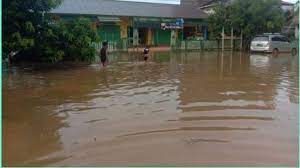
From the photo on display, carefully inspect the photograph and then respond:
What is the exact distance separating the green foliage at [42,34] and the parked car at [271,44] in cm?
1475

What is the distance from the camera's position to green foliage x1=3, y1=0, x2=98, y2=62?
48.2 ft

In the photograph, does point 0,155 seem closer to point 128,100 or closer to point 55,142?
point 55,142

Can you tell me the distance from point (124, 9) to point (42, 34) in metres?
19.4

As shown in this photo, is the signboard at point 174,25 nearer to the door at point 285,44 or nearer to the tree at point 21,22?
the door at point 285,44

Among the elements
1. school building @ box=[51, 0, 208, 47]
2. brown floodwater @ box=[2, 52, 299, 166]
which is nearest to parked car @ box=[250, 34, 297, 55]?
school building @ box=[51, 0, 208, 47]

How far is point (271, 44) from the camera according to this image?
28625mm

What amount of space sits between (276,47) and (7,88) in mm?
22314

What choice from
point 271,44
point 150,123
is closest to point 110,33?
point 271,44

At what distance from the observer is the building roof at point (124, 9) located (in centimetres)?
3212

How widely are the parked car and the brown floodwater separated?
1715cm

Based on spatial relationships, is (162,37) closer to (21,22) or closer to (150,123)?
(21,22)

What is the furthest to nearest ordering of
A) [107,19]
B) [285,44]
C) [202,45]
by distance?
[202,45]
[107,19]
[285,44]

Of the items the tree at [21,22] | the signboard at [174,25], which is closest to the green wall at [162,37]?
the signboard at [174,25]

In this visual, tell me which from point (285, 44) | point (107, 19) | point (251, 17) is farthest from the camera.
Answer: point (107, 19)
